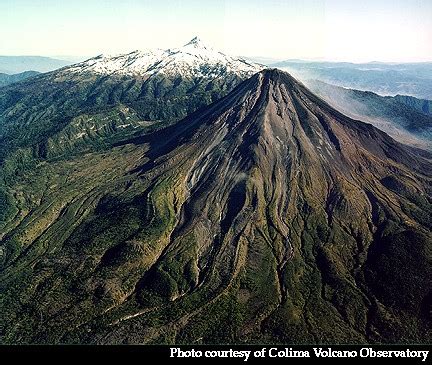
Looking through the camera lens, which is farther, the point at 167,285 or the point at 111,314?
the point at 167,285

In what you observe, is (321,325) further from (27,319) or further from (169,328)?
(27,319)

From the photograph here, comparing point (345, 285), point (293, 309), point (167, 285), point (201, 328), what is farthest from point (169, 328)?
point (345, 285)
